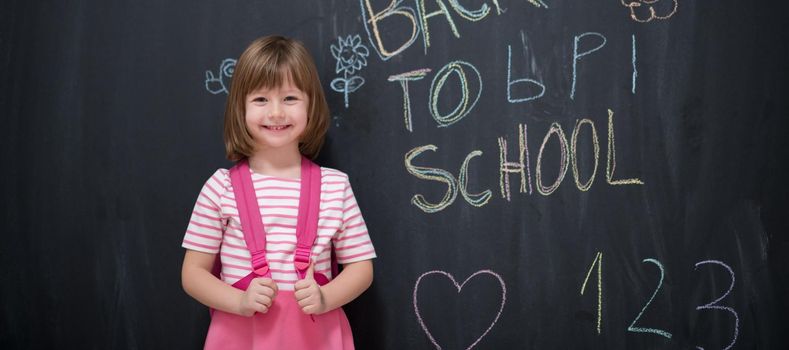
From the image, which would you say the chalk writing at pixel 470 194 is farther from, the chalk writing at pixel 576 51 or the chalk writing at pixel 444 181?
the chalk writing at pixel 576 51

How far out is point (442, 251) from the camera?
1723mm

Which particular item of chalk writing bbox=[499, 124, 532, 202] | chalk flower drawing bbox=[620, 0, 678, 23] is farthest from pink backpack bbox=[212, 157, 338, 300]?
chalk flower drawing bbox=[620, 0, 678, 23]

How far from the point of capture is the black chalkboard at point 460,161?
5.45ft

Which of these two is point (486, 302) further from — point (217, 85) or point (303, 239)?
point (217, 85)

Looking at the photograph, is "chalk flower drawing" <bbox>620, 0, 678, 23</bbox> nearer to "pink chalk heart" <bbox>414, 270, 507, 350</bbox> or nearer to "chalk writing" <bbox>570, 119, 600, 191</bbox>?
"chalk writing" <bbox>570, 119, 600, 191</bbox>

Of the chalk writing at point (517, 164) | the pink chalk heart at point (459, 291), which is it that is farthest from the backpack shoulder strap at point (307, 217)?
the chalk writing at point (517, 164)

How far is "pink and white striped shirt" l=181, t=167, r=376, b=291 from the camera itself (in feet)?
4.91

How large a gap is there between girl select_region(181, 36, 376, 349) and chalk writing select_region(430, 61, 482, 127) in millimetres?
304

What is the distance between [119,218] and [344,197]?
67 centimetres

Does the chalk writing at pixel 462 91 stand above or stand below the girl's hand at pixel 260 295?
above

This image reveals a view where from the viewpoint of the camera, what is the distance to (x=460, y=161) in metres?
1.71

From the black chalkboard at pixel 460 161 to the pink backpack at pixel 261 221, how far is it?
21 centimetres

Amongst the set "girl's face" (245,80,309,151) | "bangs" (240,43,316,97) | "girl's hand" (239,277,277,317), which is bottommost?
"girl's hand" (239,277,277,317)

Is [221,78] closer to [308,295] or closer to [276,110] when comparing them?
[276,110]
